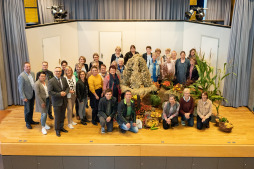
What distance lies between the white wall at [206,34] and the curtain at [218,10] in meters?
1.32

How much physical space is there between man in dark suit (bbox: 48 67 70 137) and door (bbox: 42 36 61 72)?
254 centimetres

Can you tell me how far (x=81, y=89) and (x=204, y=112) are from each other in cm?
244

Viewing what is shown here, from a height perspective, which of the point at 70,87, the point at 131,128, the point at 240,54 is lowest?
the point at 131,128

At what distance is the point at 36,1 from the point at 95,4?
6.39ft

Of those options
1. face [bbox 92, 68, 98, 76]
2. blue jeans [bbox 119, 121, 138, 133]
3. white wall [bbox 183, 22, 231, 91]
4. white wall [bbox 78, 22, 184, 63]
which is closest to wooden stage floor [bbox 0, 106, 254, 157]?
blue jeans [bbox 119, 121, 138, 133]

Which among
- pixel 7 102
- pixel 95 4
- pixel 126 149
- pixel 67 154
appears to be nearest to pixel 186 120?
pixel 126 149

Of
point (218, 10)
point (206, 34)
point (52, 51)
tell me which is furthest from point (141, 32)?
point (52, 51)

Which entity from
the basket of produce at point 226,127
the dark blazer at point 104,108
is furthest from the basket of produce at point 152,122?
the basket of produce at point 226,127

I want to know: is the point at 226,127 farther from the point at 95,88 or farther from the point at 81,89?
the point at 81,89

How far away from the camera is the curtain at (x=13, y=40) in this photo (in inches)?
245

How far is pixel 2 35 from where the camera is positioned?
6.27 meters

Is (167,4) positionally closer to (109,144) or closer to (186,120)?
(186,120)

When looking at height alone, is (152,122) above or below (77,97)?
below

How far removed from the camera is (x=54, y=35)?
25.9ft
